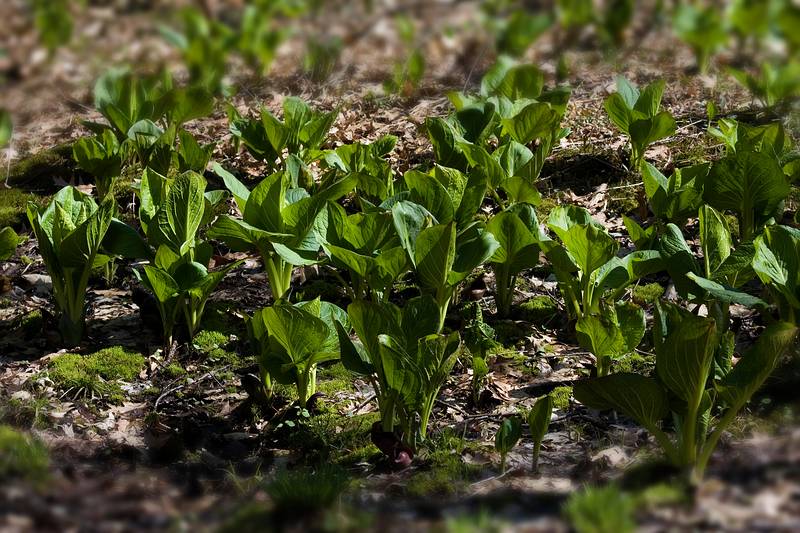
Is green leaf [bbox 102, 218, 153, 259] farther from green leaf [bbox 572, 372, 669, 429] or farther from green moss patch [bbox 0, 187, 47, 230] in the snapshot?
green leaf [bbox 572, 372, 669, 429]

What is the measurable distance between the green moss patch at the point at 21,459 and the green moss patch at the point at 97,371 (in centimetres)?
80

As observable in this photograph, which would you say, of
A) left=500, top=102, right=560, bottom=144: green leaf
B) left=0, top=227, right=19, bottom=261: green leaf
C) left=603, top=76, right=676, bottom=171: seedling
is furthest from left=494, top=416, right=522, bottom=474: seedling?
left=0, top=227, right=19, bottom=261: green leaf

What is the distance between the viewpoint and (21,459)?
2.34 meters

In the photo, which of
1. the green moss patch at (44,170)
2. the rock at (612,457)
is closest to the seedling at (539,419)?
the rock at (612,457)

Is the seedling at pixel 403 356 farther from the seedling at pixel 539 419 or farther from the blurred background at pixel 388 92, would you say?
the seedling at pixel 539 419

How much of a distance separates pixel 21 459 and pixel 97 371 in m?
1.16

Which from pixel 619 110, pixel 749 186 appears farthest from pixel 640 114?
pixel 749 186

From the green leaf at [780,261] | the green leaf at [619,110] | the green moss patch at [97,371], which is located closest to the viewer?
the green leaf at [780,261]

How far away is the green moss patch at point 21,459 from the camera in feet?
7.38

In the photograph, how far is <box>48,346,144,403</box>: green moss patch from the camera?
338 centimetres

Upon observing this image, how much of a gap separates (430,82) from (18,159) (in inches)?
106

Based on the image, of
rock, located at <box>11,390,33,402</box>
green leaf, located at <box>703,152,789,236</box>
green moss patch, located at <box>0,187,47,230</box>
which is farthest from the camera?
green moss patch, located at <box>0,187,47,230</box>

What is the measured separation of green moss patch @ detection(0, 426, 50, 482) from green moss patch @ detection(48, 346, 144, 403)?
Answer: 2.61 feet

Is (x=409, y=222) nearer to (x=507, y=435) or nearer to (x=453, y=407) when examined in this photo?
(x=453, y=407)
